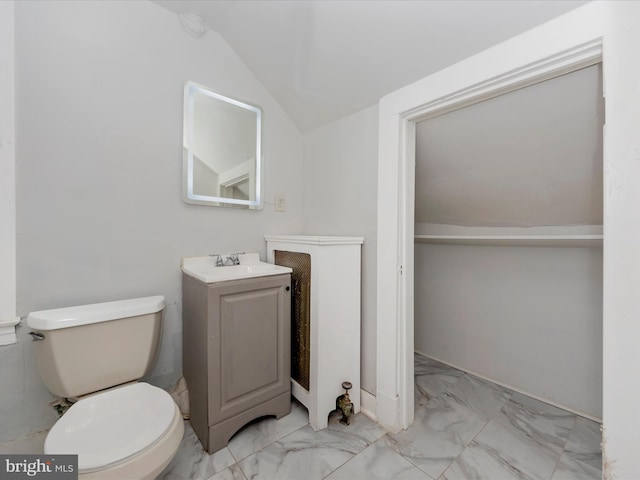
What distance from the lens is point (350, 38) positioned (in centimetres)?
138

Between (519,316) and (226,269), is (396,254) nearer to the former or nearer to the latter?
(226,269)

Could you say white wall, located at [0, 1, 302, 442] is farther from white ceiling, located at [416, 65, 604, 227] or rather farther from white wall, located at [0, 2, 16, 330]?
white ceiling, located at [416, 65, 604, 227]

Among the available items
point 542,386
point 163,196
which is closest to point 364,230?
point 163,196

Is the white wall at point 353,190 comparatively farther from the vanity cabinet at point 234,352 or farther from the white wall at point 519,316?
the white wall at point 519,316

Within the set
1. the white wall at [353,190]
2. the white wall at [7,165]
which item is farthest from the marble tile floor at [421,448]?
the white wall at [7,165]

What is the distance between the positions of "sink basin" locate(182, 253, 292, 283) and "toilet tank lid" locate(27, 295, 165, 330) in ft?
0.81

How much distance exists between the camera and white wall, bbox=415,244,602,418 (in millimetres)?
1676

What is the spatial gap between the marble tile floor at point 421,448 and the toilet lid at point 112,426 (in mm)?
410

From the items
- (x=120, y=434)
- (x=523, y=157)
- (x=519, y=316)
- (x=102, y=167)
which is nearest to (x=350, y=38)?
(x=523, y=157)

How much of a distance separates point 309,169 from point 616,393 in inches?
75.0

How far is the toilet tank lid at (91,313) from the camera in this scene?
1.10 m

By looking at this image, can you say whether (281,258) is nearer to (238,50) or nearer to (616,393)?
(238,50)

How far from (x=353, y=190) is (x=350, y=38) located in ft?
2.60

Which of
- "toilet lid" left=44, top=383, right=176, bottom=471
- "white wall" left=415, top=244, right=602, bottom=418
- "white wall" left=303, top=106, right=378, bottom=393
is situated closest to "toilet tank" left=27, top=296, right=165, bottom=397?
"toilet lid" left=44, top=383, right=176, bottom=471
